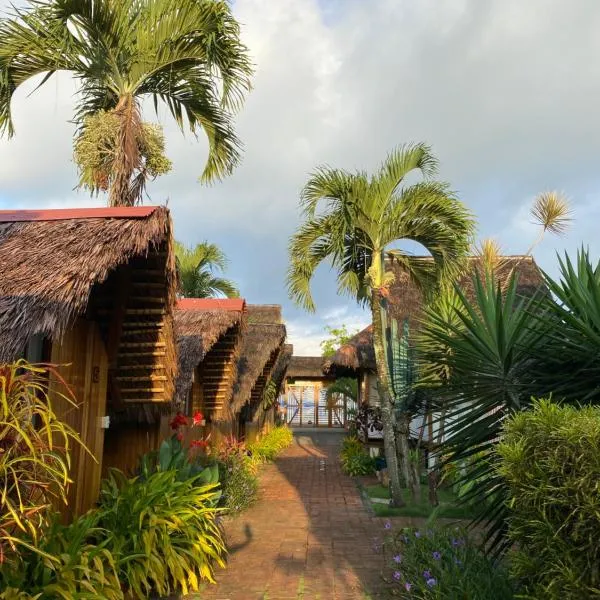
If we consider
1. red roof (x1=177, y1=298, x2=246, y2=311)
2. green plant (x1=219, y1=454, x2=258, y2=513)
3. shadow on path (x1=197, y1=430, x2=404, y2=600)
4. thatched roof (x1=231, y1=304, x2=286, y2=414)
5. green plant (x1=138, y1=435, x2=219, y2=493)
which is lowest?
shadow on path (x1=197, y1=430, x2=404, y2=600)

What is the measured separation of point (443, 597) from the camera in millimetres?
3752

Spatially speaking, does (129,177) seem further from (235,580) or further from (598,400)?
(598,400)

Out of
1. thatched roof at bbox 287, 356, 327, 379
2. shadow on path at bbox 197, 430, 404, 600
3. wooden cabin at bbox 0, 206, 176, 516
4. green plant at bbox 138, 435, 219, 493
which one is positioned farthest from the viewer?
thatched roof at bbox 287, 356, 327, 379

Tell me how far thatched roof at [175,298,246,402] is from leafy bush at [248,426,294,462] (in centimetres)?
541

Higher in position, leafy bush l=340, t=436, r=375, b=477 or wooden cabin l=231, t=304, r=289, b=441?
wooden cabin l=231, t=304, r=289, b=441

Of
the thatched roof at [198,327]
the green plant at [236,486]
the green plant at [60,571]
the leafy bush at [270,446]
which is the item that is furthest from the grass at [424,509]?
the leafy bush at [270,446]

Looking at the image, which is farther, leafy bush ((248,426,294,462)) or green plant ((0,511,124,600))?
leafy bush ((248,426,294,462))

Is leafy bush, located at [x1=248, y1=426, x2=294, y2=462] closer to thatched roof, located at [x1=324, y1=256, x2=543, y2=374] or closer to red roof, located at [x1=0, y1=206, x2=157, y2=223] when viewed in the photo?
thatched roof, located at [x1=324, y1=256, x2=543, y2=374]

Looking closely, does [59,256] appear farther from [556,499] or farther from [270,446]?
[270,446]

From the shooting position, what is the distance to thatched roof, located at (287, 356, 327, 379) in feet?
103

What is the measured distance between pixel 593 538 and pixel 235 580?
11.7 ft

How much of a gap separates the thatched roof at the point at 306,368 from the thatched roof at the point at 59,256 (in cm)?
2685

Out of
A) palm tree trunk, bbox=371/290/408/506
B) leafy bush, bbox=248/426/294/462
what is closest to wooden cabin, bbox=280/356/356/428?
leafy bush, bbox=248/426/294/462

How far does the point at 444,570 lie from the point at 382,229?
5.43 meters
